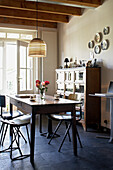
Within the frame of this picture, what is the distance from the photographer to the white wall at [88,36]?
5297 mm

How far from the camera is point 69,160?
11.2ft

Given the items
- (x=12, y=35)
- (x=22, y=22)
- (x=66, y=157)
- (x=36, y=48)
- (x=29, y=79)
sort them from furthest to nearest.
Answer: (x=12, y=35), (x=29, y=79), (x=22, y=22), (x=36, y=48), (x=66, y=157)

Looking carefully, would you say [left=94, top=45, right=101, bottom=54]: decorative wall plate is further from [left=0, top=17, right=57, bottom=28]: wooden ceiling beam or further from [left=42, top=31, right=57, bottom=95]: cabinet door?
[left=0, top=17, right=57, bottom=28]: wooden ceiling beam

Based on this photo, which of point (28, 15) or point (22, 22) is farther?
point (22, 22)

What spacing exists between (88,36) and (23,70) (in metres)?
2.75

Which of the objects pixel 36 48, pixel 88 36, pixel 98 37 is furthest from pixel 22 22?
pixel 36 48

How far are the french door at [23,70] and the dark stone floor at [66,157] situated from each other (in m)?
3.39

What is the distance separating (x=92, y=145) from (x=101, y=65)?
2240 millimetres

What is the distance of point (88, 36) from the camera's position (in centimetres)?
617

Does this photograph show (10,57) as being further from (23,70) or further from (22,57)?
(23,70)

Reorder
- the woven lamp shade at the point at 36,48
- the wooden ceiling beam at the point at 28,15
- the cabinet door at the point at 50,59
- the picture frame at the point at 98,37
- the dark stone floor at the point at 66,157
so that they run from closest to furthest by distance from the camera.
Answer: the dark stone floor at the point at 66,157 → the woven lamp shade at the point at 36,48 → the picture frame at the point at 98,37 → the wooden ceiling beam at the point at 28,15 → the cabinet door at the point at 50,59

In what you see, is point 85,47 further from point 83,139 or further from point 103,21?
point 83,139

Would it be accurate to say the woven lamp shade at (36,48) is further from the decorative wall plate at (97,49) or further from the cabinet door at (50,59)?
the cabinet door at (50,59)

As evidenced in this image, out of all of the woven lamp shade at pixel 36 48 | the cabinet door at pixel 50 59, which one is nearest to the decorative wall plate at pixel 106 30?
the woven lamp shade at pixel 36 48
